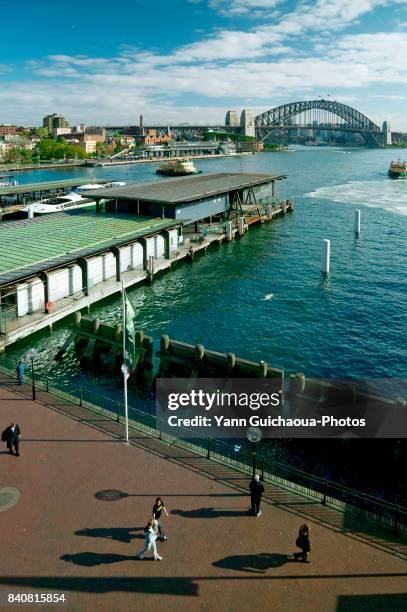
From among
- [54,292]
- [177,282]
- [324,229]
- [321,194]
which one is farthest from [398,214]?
[54,292]

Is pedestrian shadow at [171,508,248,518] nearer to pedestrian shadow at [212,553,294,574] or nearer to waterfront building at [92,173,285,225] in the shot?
pedestrian shadow at [212,553,294,574]

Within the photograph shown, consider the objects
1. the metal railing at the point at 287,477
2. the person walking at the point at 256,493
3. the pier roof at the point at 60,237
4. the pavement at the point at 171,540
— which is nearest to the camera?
the pavement at the point at 171,540

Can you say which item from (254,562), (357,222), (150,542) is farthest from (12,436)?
(357,222)

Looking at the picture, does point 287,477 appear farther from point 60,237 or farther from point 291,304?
point 60,237

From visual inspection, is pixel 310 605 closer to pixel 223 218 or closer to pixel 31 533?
pixel 31 533

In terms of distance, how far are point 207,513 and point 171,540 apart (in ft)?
5.41

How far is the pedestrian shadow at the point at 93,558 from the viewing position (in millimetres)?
15117

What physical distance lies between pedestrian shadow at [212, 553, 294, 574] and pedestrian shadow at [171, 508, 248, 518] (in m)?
1.91

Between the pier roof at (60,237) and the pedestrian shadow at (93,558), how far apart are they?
23670 millimetres

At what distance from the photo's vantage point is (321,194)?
420 ft

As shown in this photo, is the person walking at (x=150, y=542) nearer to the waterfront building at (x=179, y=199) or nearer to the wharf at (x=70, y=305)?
the wharf at (x=70, y=305)

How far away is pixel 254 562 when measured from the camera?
15180mm

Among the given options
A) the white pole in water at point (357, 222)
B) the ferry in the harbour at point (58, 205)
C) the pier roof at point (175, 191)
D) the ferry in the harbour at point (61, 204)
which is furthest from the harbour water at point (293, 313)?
the ferry in the harbour at point (58, 205)

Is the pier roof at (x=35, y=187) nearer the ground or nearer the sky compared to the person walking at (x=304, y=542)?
nearer the sky
